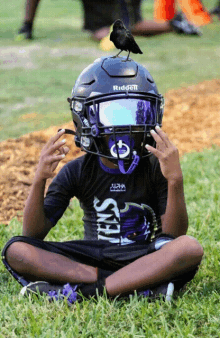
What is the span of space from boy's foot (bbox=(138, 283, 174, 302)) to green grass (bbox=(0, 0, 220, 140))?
4.07 metres

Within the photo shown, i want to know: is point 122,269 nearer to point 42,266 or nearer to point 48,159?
point 42,266

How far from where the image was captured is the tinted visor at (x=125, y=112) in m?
3.06

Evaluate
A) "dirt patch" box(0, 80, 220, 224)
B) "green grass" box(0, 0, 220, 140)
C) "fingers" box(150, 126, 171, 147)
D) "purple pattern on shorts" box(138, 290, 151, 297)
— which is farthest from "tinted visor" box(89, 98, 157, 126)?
"green grass" box(0, 0, 220, 140)

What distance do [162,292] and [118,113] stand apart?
993 millimetres

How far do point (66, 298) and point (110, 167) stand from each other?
809mm

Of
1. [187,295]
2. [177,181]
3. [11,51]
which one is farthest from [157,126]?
[11,51]

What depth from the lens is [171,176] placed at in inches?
116

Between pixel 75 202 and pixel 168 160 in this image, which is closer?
pixel 168 160

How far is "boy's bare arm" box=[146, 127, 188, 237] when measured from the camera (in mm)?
2955

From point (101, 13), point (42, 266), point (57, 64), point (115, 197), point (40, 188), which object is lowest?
point (57, 64)

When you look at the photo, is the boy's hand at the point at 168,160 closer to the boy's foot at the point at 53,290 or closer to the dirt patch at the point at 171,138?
the boy's foot at the point at 53,290

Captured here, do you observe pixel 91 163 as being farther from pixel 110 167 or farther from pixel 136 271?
pixel 136 271

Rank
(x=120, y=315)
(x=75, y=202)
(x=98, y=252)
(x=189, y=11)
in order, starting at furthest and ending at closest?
(x=189, y=11), (x=75, y=202), (x=98, y=252), (x=120, y=315)

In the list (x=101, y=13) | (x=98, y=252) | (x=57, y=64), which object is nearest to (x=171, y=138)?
(x=98, y=252)
